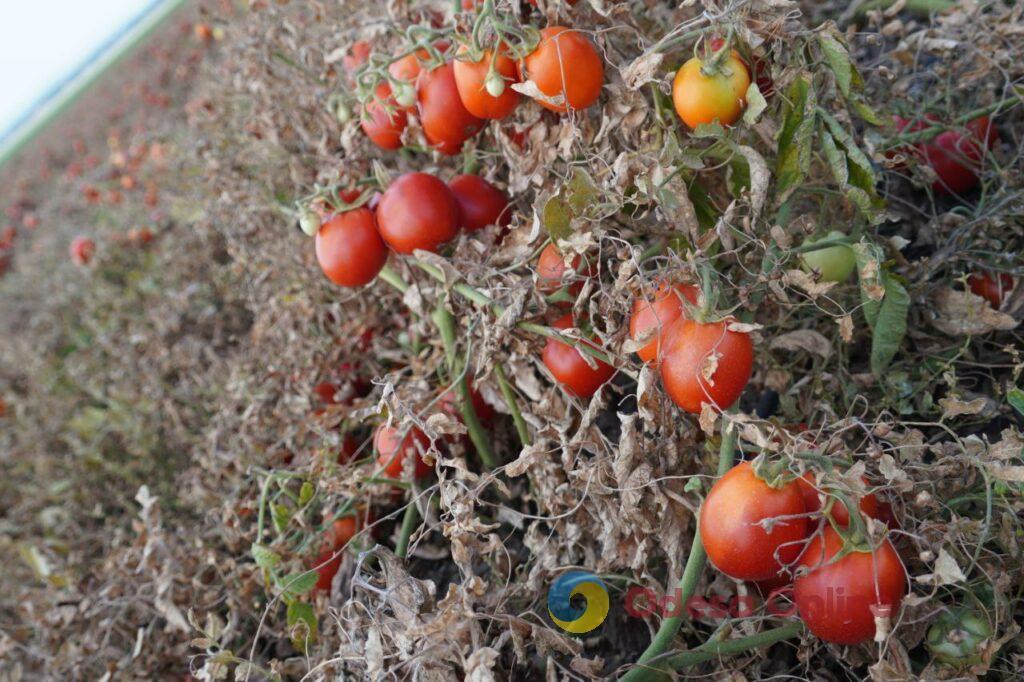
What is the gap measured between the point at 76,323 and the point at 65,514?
114 cm

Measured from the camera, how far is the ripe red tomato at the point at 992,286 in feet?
3.36

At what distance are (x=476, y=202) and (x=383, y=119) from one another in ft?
0.69

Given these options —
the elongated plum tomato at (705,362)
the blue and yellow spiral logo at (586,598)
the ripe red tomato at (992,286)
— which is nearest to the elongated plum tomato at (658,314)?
the elongated plum tomato at (705,362)

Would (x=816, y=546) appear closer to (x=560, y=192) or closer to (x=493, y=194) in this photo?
(x=560, y=192)

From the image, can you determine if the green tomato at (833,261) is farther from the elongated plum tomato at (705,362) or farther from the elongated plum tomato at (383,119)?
the elongated plum tomato at (383,119)

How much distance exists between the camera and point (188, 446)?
5.91 ft

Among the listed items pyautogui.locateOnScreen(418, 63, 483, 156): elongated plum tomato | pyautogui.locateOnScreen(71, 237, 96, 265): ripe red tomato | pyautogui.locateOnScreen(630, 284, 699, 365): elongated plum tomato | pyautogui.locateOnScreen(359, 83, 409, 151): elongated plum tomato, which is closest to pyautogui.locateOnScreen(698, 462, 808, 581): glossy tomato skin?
pyautogui.locateOnScreen(630, 284, 699, 365): elongated plum tomato

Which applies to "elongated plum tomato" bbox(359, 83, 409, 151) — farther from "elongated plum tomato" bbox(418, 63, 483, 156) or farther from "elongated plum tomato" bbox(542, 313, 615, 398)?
"elongated plum tomato" bbox(542, 313, 615, 398)

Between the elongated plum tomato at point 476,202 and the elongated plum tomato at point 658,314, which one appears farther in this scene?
the elongated plum tomato at point 476,202

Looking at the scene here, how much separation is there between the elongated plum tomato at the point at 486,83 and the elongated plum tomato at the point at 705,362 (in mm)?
410

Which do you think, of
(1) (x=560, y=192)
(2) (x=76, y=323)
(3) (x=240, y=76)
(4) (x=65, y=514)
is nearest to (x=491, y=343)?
(1) (x=560, y=192)

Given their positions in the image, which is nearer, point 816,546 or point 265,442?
point 816,546

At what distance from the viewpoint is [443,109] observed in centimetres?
104

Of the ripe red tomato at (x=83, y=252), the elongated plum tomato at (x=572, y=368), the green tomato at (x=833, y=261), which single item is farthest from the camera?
the ripe red tomato at (x=83, y=252)
